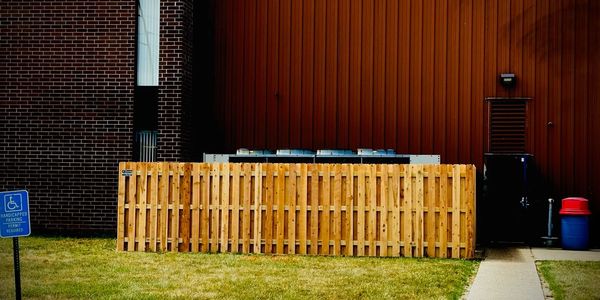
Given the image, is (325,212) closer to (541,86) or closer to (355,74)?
(355,74)

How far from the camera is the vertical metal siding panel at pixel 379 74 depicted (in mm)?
18484

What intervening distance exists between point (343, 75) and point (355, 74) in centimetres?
29

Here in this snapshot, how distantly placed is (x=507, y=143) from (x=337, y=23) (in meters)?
4.94

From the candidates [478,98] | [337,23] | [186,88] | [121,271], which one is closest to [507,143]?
[478,98]

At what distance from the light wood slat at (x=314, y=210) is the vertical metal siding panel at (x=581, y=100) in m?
6.63

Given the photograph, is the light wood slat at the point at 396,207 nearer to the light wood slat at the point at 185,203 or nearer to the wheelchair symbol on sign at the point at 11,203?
the light wood slat at the point at 185,203

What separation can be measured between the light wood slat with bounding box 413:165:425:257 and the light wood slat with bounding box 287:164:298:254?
7.36ft

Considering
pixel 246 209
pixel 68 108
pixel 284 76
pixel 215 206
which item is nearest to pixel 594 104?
pixel 284 76

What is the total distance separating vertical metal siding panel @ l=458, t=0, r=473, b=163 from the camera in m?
18.2

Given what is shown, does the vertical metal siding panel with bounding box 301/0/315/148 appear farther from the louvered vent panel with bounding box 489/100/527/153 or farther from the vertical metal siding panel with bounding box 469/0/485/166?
the louvered vent panel with bounding box 489/100/527/153

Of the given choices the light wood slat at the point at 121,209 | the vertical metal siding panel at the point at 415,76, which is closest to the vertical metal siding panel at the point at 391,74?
the vertical metal siding panel at the point at 415,76

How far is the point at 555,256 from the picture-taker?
1503 cm

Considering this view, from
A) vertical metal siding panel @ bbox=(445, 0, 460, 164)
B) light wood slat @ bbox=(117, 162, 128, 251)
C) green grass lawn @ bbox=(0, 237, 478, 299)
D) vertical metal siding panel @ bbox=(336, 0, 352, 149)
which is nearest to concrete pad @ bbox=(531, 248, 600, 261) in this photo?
green grass lawn @ bbox=(0, 237, 478, 299)

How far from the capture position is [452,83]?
721 inches
